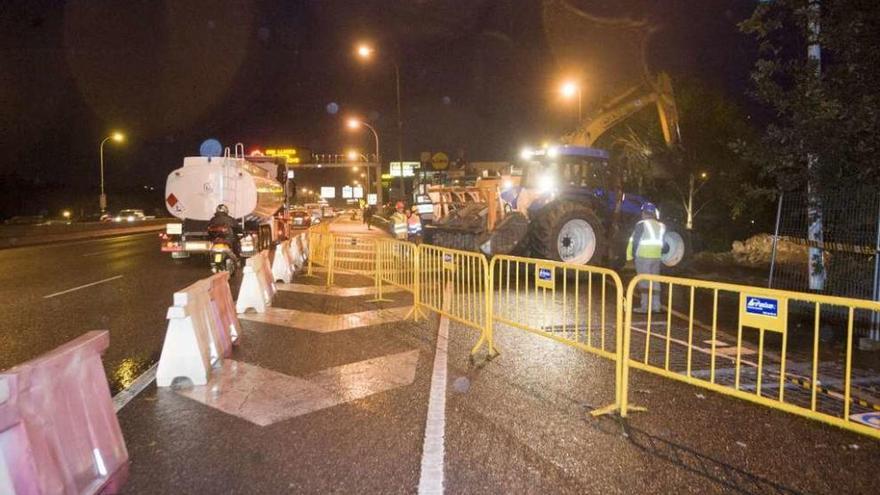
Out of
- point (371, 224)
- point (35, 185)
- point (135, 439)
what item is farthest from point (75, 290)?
point (35, 185)

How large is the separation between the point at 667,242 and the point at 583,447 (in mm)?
12342

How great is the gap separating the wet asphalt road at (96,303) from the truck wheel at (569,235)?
7.66 metres

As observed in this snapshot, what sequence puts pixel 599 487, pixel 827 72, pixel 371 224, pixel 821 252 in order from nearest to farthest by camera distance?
1. pixel 599 487
2. pixel 827 72
3. pixel 821 252
4. pixel 371 224

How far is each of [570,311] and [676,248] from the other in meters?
6.85

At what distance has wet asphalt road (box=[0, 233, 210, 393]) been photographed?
817 centimetres

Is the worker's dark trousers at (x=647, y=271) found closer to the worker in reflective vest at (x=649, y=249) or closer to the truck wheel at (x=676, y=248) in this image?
the worker in reflective vest at (x=649, y=249)

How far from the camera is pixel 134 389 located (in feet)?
21.6

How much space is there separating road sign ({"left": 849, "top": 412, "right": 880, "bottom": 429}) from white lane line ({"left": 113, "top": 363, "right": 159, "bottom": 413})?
6.18 meters

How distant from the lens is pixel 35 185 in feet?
349

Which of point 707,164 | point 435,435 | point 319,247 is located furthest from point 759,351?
point 707,164

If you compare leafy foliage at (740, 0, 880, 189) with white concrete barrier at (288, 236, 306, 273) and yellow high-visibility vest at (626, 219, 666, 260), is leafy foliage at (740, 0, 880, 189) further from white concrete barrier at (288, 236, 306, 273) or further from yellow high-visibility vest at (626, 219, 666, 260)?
white concrete barrier at (288, 236, 306, 273)

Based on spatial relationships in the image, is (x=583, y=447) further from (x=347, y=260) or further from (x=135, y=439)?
(x=347, y=260)

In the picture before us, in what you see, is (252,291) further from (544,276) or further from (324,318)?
(544,276)

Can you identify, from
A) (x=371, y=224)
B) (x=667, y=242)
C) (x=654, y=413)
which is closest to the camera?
(x=654, y=413)
